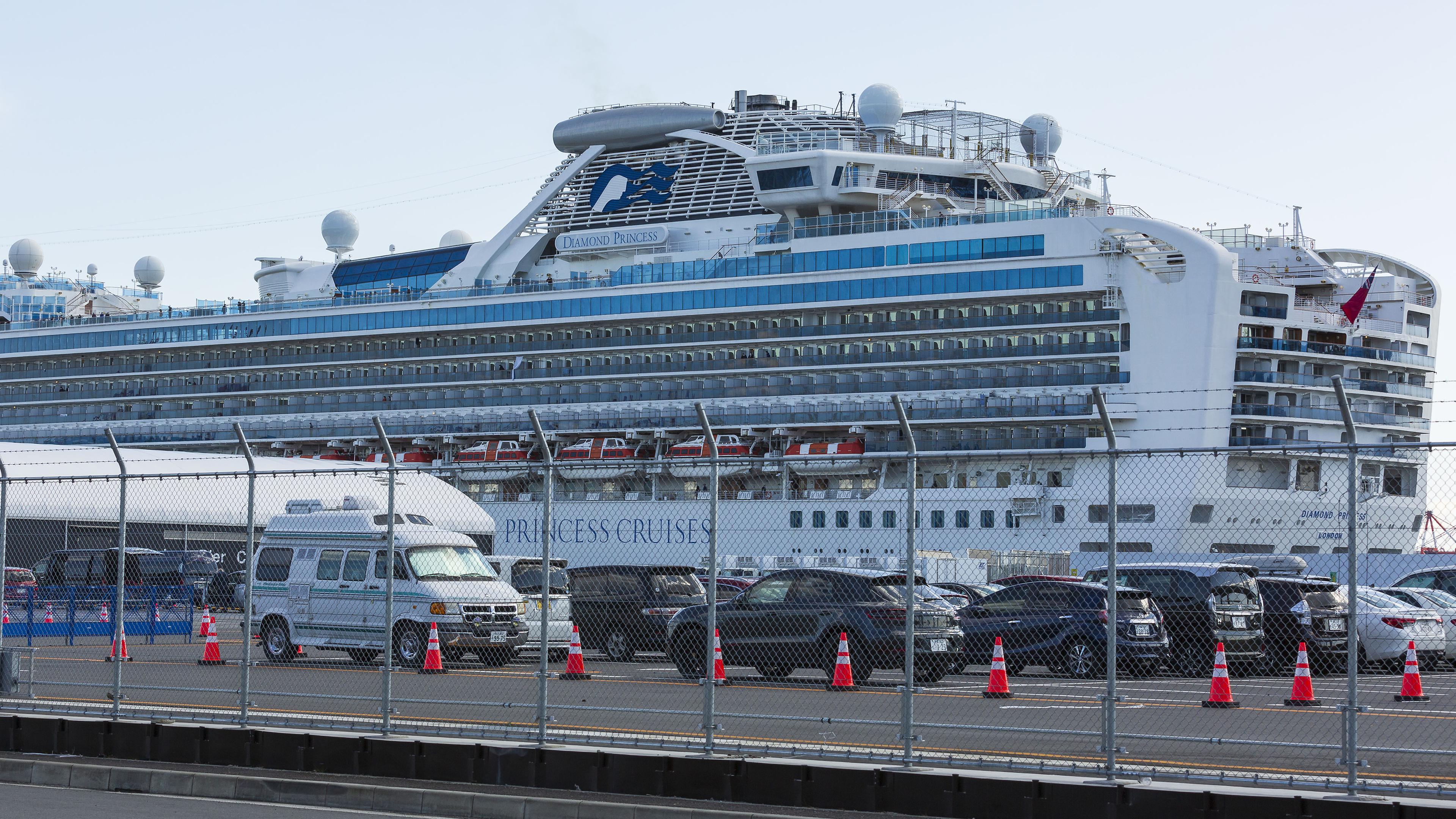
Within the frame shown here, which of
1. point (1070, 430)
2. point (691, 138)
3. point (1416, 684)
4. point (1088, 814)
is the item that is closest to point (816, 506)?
point (1070, 430)

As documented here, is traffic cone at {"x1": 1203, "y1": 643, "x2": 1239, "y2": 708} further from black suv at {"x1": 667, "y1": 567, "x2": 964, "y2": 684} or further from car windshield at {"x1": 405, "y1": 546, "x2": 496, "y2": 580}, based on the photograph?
car windshield at {"x1": 405, "y1": 546, "x2": 496, "y2": 580}

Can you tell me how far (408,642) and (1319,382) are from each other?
46140 millimetres

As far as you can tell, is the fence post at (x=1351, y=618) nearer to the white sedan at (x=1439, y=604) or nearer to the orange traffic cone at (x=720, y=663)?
the orange traffic cone at (x=720, y=663)

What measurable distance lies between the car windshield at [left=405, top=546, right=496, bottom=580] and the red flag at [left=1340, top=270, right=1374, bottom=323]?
4519 cm

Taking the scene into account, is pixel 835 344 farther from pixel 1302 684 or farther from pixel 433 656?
pixel 1302 684

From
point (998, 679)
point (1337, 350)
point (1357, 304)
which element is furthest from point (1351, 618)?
point (1337, 350)

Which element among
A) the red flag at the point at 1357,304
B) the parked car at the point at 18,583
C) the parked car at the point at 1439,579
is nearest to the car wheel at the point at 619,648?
the parked car at the point at 18,583

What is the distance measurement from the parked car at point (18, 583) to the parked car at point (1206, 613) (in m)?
16.2

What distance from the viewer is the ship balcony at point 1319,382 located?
60.5 m

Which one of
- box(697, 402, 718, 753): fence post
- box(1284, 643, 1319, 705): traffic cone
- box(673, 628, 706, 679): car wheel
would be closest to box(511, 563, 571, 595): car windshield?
box(673, 628, 706, 679): car wheel

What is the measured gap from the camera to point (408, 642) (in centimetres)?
2292

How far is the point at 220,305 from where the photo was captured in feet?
277

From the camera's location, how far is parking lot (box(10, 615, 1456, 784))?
12828mm

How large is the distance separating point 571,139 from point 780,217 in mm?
12945
